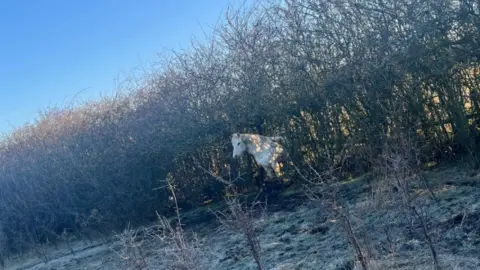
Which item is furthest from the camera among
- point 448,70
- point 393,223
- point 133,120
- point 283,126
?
Result: point 133,120

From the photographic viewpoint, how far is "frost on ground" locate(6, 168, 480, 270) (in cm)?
425

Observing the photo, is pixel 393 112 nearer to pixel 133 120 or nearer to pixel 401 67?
pixel 401 67

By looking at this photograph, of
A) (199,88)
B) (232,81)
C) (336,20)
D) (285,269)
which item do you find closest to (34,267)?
(199,88)

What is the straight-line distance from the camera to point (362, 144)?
309 inches

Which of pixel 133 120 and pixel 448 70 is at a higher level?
pixel 133 120

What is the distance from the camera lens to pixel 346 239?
16.4 ft

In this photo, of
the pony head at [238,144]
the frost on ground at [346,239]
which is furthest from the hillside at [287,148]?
the pony head at [238,144]

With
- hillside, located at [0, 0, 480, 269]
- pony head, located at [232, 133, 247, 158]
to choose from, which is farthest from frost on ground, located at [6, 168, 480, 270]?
pony head, located at [232, 133, 247, 158]

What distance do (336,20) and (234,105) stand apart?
8.33 feet

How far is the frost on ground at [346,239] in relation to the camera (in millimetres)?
4246

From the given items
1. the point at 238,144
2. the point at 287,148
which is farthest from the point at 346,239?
the point at 287,148

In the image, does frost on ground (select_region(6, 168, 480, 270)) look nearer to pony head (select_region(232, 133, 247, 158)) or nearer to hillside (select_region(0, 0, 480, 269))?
hillside (select_region(0, 0, 480, 269))

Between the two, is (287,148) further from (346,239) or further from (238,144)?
(346,239)

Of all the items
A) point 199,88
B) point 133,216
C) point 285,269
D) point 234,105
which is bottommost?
point 285,269
